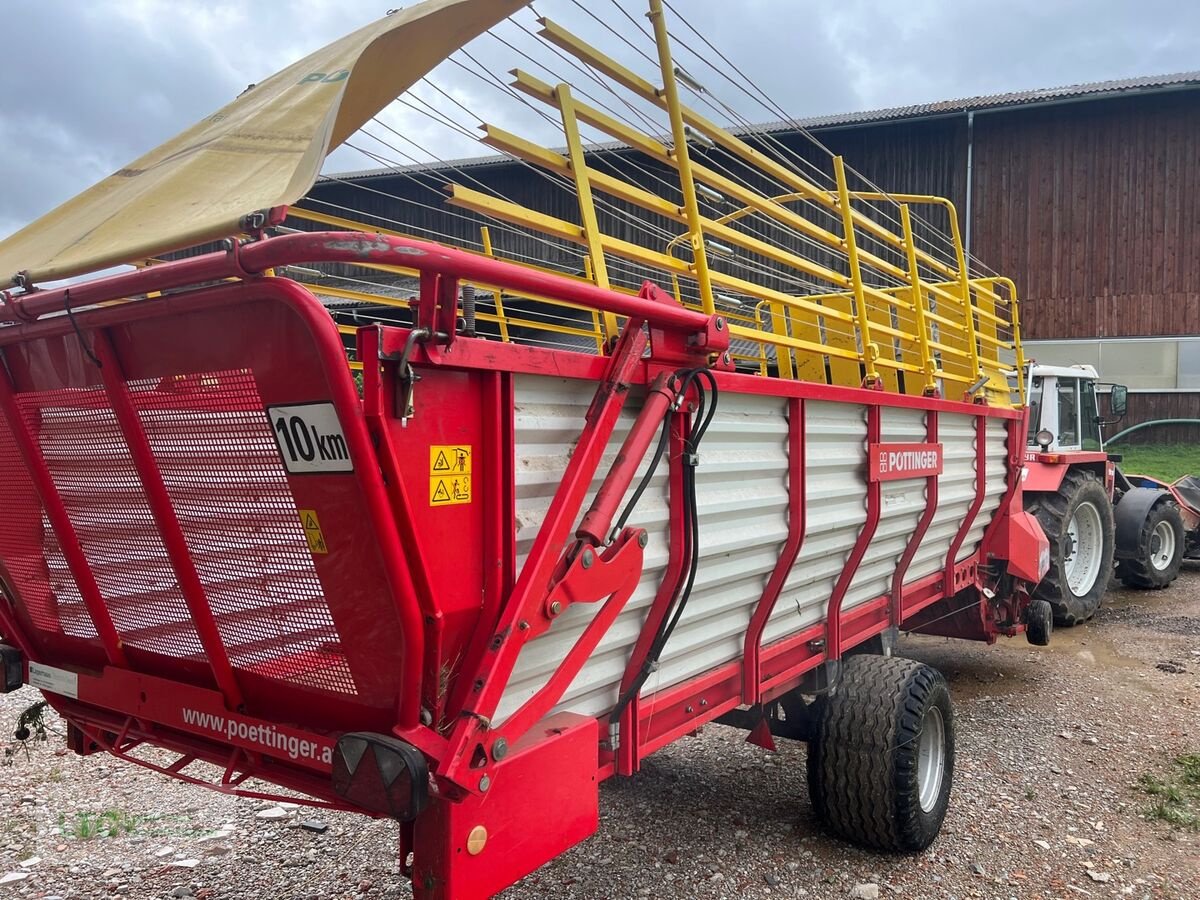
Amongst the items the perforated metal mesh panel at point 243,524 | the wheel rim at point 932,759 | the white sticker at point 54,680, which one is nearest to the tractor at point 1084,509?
the wheel rim at point 932,759

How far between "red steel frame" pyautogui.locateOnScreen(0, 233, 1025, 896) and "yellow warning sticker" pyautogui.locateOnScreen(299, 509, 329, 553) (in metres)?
0.21

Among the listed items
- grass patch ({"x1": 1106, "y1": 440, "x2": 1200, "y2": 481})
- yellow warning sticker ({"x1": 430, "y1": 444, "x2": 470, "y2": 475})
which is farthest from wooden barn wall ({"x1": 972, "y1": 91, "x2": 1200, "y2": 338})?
yellow warning sticker ({"x1": 430, "y1": 444, "x2": 470, "y2": 475})

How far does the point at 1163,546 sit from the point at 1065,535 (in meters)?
3.22

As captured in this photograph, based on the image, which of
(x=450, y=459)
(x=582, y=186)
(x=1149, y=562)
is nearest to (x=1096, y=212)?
(x=1149, y=562)

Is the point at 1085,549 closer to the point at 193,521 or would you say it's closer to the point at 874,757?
the point at 874,757

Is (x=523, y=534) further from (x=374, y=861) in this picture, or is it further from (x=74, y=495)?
(x=374, y=861)

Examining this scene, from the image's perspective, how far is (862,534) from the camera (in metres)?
3.35

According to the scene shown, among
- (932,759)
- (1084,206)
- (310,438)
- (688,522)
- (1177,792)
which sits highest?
(1084,206)

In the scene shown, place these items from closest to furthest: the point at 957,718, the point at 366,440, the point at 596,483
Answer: the point at 366,440
the point at 596,483
the point at 957,718

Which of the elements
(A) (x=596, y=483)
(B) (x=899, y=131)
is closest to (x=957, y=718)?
(A) (x=596, y=483)

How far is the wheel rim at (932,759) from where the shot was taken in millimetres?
3594

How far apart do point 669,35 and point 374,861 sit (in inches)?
125

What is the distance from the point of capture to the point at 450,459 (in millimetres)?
1810

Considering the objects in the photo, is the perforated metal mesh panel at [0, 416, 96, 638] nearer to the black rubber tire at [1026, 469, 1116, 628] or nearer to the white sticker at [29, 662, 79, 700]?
the white sticker at [29, 662, 79, 700]
